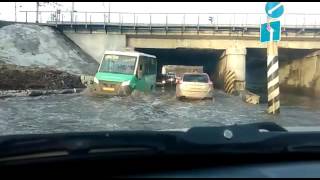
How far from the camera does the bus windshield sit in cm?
2727

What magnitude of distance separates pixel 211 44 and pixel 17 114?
31857 millimetres

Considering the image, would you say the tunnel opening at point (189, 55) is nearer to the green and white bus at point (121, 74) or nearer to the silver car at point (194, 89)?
the green and white bus at point (121, 74)

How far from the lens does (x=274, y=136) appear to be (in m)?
2.80

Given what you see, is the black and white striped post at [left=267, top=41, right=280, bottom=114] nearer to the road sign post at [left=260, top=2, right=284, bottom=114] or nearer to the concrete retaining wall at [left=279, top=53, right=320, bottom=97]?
the road sign post at [left=260, top=2, right=284, bottom=114]

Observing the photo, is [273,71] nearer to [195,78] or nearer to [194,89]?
[194,89]

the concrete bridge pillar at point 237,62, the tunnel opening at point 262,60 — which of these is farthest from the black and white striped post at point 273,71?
the concrete bridge pillar at point 237,62

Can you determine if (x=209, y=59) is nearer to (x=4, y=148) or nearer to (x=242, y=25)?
(x=242, y=25)

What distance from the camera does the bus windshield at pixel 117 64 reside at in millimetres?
27266

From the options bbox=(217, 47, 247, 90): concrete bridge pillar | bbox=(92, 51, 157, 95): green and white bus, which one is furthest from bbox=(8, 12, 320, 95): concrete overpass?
bbox=(92, 51, 157, 95): green and white bus

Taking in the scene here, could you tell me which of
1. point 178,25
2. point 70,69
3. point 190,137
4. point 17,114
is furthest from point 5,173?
point 178,25

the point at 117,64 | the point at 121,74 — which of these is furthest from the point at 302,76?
the point at 121,74

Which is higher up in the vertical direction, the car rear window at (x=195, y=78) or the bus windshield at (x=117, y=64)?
the bus windshield at (x=117, y=64)

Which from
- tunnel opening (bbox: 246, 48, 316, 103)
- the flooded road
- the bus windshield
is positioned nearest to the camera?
the flooded road

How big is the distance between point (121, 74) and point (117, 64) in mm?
880
